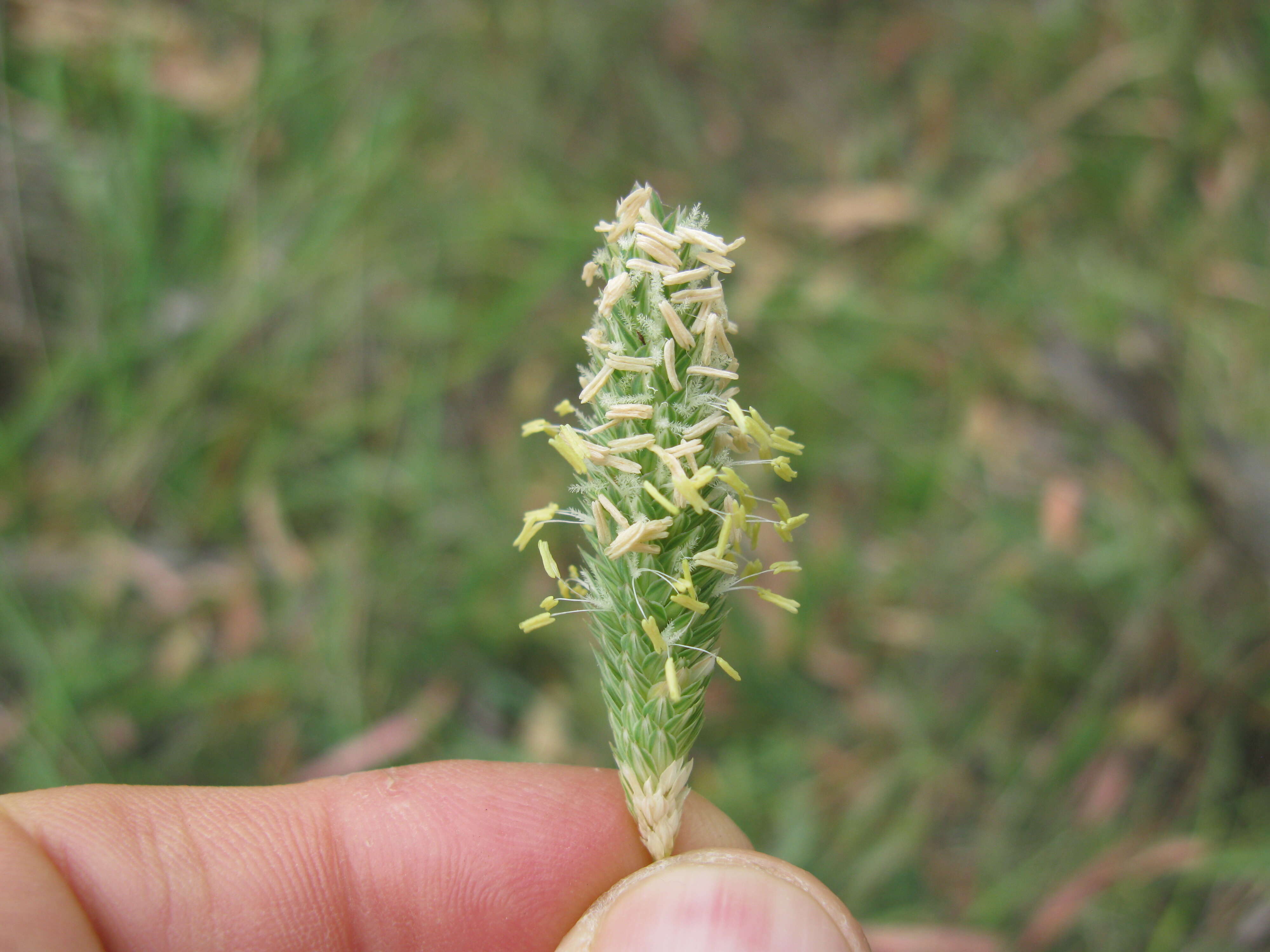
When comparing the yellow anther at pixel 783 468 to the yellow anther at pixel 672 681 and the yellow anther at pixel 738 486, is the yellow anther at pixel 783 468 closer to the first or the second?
the yellow anther at pixel 738 486

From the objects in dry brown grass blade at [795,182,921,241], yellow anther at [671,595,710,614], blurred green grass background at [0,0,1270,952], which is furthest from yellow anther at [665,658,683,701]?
dry brown grass blade at [795,182,921,241]

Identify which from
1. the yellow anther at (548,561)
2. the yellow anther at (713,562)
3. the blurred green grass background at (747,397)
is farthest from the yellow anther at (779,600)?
the blurred green grass background at (747,397)

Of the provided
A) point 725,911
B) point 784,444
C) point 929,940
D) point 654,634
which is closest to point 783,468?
point 784,444

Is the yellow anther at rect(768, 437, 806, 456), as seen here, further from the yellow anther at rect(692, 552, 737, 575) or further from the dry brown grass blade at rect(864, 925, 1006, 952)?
the dry brown grass blade at rect(864, 925, 1006, 952)

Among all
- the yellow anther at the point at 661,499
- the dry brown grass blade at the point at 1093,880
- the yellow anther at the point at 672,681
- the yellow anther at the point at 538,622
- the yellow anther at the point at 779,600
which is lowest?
the dry brown grass blade at the point at 1093,880

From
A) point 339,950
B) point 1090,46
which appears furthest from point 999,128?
point 339,950

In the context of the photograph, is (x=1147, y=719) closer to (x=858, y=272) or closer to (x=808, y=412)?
(x=808, y=412)
